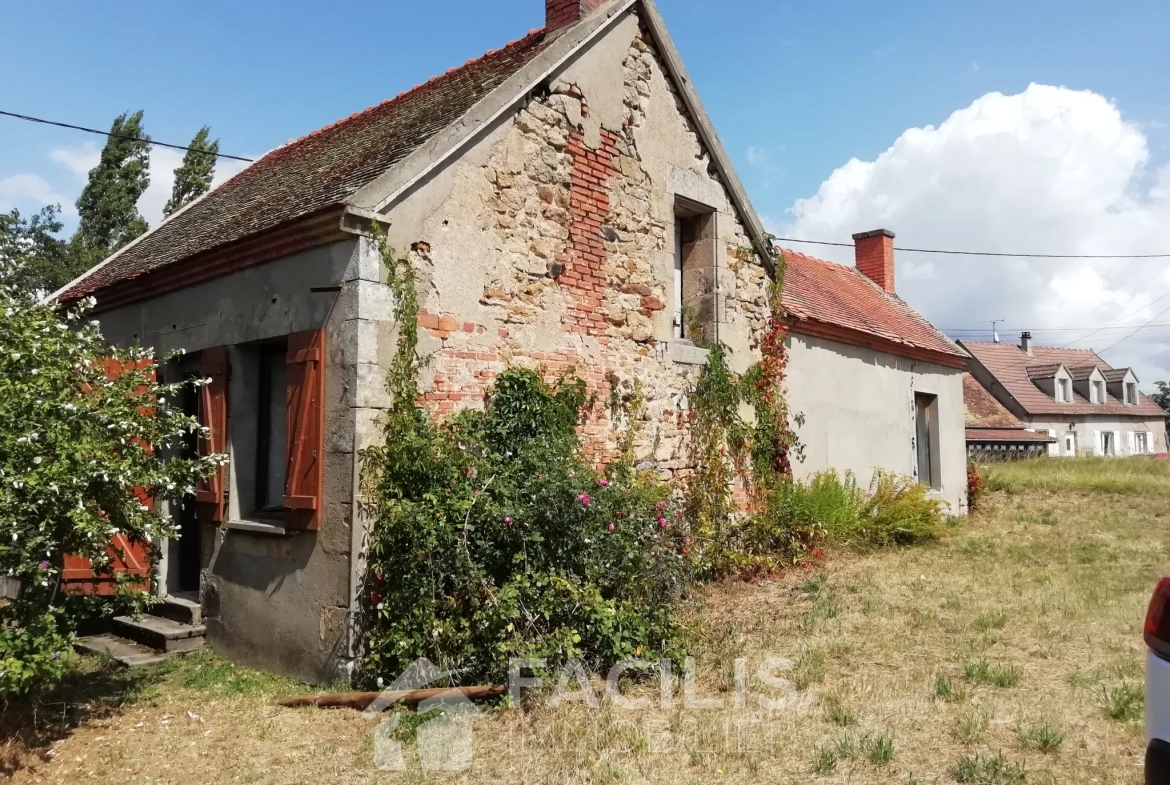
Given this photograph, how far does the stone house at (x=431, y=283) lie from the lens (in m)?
6.56

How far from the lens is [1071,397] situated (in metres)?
39.4

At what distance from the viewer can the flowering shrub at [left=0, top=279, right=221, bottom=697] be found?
16.1ft

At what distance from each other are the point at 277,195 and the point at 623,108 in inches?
147

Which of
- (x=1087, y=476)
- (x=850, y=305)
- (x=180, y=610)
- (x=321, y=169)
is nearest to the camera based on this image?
(x=180, y=610)

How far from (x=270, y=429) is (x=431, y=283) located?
215 cm

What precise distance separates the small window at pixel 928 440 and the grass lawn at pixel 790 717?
654 cm

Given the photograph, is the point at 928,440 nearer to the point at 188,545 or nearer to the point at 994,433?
the point at 188,545

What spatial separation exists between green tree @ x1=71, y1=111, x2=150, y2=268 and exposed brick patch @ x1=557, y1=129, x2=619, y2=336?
88.2ft

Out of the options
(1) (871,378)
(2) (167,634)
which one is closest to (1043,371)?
(1) (871,378)

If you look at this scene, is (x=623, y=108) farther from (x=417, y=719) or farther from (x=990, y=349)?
(x=990, y=349)

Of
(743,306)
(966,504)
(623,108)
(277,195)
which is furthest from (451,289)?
(966,504)

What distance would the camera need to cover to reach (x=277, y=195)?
27.4 ft

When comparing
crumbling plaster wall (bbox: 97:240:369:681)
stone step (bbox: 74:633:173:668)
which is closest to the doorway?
stone step (bbox: 74:633:173:668)

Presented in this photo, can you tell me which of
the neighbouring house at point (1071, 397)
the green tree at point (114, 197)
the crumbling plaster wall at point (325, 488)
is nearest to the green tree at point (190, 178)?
the green tree at point (114, 197)
